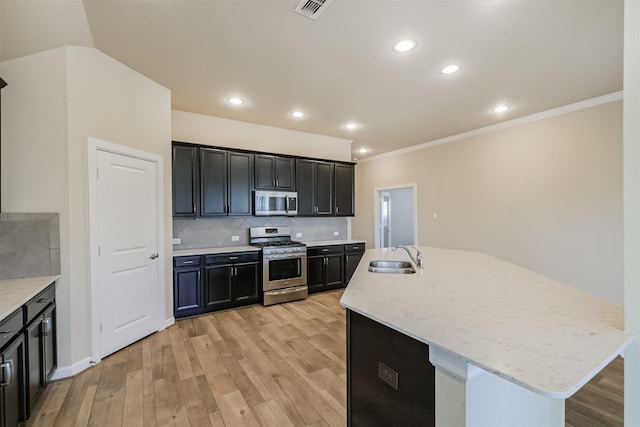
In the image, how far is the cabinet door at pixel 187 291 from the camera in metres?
3.64

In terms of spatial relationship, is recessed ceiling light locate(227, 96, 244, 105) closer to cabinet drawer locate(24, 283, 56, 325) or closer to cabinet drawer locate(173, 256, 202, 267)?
cabinet drawer locate(173, 256, 202, 267)

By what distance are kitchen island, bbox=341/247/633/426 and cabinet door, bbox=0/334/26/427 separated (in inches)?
74.8

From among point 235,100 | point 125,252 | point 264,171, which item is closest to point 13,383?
point 125,252

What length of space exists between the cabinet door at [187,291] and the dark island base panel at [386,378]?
2803 mm

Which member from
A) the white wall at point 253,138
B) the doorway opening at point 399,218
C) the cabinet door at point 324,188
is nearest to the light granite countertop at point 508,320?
the cabinet door at point 324,188

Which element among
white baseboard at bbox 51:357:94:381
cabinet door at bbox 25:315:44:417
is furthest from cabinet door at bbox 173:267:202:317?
cabinet door at bbox 25:315:44:417

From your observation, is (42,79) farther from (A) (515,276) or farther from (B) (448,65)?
(A) (515,276)

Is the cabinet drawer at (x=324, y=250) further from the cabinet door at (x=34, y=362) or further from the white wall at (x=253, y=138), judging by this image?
the cabinet door at (x=34, y=362)

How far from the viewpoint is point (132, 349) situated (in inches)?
113

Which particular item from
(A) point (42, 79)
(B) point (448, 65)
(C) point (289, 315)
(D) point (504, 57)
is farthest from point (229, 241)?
(D) point (504, 57)

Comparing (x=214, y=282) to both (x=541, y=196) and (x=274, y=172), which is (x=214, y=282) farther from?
(x=541, y=196)

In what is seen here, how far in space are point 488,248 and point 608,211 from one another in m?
1.60

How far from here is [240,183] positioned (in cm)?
435

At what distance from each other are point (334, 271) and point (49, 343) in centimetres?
373
